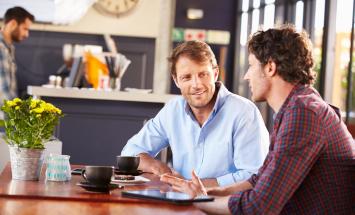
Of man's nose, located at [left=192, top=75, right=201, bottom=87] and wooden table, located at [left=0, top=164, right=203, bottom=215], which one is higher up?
man's nose, located at [left=192, top=75, right=201, bottom=87]

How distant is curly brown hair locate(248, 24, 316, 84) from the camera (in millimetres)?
2209

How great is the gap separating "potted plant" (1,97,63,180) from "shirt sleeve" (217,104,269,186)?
776mm

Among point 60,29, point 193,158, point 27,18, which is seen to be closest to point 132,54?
point 60,29

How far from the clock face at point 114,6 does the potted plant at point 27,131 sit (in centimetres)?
600

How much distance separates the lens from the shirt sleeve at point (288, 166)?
1937mm

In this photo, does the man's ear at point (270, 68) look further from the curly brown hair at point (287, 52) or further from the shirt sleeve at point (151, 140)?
the shirt sleeve at point (151, 140)

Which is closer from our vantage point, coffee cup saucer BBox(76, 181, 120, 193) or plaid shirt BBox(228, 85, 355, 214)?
plaid shirt BBox(228, 85, 355, 214)

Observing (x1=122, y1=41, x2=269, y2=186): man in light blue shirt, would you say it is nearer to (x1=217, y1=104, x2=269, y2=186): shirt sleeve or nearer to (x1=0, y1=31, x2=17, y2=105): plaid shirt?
(x1=217, y1=104, x2=269, y2=186): shirt sleeve

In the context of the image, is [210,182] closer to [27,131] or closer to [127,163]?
[127,163]

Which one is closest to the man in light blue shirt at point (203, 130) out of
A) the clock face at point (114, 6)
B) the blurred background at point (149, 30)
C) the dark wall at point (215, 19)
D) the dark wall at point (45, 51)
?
the blurred background at point (149, 30)

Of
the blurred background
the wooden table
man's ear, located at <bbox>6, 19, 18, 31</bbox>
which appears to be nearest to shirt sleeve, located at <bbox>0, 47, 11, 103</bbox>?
man's ear, located at <bbox>6, 19, 18, 31</bbox>

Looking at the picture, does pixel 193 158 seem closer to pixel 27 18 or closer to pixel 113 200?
pixel 113 200

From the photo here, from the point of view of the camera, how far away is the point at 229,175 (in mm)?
2873

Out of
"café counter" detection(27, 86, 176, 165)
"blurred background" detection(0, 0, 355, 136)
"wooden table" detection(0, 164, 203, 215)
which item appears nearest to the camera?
"wooden table" detection(0, 164, 203, 215)
